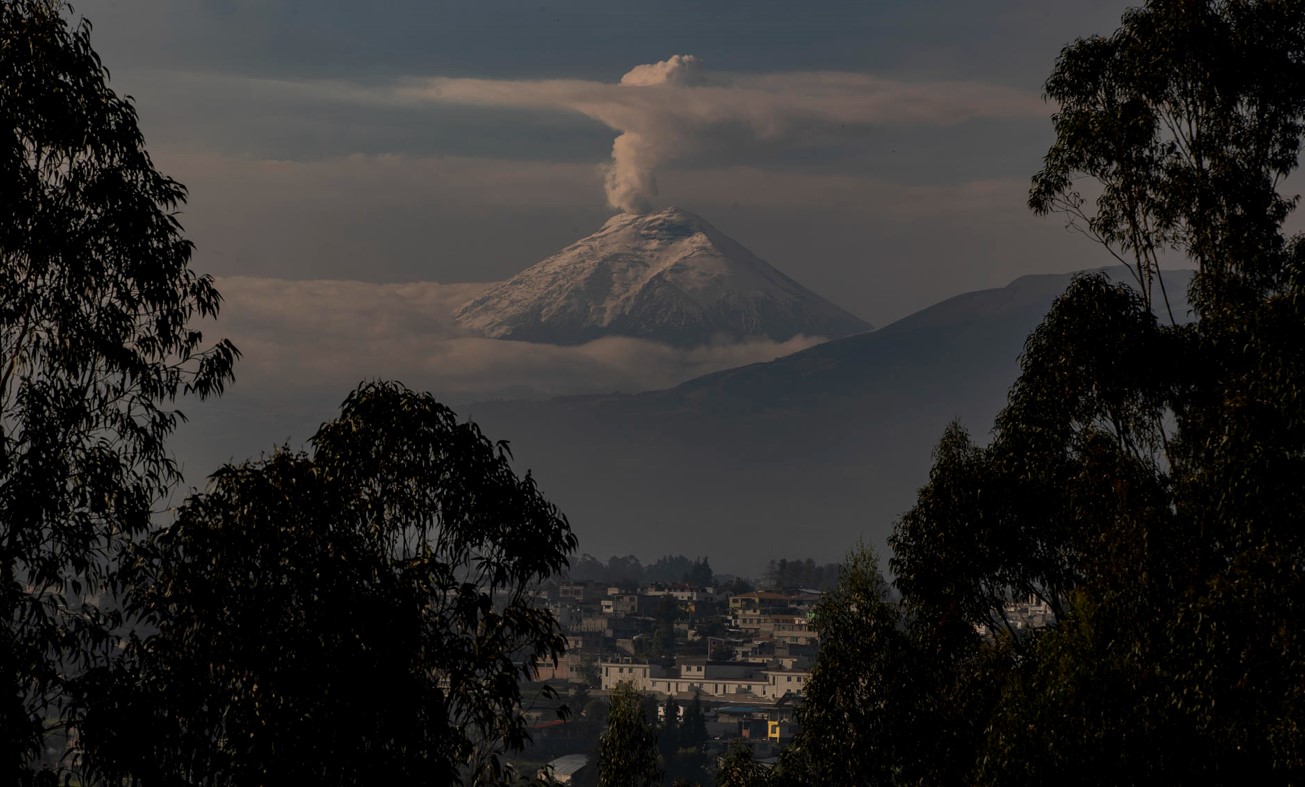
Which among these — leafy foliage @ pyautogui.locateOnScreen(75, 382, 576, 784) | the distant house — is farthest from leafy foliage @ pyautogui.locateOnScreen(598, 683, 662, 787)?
the distant house

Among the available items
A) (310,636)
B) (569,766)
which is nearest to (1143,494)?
(310,636)

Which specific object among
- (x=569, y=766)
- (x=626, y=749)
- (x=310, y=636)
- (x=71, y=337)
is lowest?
(x=569, y=766)

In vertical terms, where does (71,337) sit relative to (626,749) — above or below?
above

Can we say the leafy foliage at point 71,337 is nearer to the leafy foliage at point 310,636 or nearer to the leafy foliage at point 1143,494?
the leafy foliage at point 310,636

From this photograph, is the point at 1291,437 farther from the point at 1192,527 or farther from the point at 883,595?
the point at 883,595

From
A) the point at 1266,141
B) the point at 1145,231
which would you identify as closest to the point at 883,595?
the point at 1145,231

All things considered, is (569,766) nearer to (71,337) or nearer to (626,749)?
(626,749)
